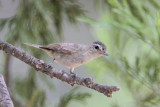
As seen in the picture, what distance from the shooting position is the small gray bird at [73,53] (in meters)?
0.41

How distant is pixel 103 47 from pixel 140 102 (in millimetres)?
394

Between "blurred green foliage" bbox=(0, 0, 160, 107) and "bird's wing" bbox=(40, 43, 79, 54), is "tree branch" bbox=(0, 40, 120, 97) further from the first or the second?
"blurred green foliage" bbox=(0, 0, 160, 107)

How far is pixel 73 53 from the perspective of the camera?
456 mm

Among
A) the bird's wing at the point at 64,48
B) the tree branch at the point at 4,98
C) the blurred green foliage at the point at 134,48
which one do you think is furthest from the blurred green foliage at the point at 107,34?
the tree branch at the point at 4,98

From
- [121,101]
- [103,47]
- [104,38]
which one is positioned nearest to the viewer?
[103,47]

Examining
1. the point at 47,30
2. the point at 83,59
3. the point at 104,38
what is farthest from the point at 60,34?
the point at 83,59

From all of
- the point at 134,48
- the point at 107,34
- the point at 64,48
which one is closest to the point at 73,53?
the point at 64,48

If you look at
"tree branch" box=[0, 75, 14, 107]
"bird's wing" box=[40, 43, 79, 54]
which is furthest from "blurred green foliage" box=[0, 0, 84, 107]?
"tree branch" box=[0, 75, 14, 107]

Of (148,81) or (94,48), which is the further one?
(148,81)

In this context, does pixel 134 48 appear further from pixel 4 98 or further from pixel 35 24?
A: pixel 4 98

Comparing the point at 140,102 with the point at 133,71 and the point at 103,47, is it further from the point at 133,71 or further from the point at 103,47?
the point at 103,47

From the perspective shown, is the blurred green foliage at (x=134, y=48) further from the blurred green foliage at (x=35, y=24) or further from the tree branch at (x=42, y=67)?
the tree branch at (x=42, y=67)

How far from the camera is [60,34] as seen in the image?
2.46ft

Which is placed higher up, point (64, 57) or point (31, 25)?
point (31, 25)
